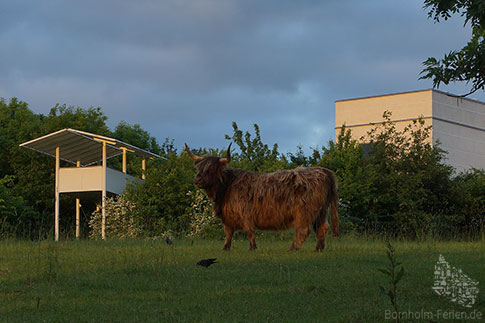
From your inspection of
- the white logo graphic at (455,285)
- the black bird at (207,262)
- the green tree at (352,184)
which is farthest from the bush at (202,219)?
the white logo graphic at (455,285)

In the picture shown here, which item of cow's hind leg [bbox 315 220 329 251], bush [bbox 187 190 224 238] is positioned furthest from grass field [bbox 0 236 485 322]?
bush [bbox 187 190 224 238]

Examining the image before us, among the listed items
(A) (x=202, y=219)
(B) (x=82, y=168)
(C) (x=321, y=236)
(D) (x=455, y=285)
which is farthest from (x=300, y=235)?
(B) (x=82, y=168)

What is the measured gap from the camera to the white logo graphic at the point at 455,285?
944 centimetres

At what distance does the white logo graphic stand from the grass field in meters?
0.14

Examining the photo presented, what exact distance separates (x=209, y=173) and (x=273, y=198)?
5.13ft

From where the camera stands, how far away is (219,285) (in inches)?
428

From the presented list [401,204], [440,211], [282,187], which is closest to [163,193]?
[401,204]

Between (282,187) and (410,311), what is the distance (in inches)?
261

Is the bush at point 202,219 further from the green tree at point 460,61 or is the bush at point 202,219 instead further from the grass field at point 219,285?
the green tree at point 460,61

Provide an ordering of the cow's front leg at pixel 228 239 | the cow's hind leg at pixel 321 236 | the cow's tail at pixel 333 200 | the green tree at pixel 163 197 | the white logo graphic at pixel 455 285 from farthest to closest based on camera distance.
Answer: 1. the green tree at pixel 163 197
2. the cow's front leg at pixel 228 239
3. the cow's tail at pixel 333 200
4. the cow's hind leg at pixel 321 236
5. the white logo graphic at pixel 455 285

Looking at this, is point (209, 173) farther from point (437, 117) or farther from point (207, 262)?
point (437, 117)

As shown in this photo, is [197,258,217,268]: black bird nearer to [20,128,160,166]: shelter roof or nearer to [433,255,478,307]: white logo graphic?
[433,255,478,307]: white logo graphic

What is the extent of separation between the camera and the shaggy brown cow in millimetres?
14906

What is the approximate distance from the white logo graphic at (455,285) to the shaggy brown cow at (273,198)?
342cm
